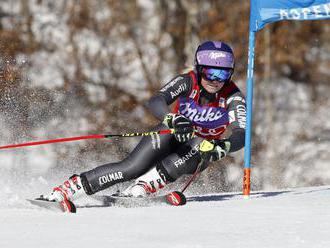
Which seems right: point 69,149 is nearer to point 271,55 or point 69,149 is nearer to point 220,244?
point 271,55

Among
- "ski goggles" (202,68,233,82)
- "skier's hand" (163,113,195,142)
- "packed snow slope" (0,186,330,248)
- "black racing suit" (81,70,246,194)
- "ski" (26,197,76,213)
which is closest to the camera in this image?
"packed snow slope" (0,186,330,248)

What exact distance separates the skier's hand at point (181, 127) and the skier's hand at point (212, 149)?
4.5 inches

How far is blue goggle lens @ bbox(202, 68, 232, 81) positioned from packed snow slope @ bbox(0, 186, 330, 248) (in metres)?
0.89

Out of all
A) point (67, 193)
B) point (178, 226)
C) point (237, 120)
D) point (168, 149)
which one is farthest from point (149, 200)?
point (178, 226)

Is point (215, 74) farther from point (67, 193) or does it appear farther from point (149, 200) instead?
point (67, 193)

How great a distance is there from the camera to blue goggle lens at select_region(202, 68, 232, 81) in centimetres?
691

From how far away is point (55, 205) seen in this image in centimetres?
638

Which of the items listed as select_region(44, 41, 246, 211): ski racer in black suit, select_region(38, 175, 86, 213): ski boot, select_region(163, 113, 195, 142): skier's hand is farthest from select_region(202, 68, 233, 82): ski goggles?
select_region(38, 175, 86, 213): ski boot

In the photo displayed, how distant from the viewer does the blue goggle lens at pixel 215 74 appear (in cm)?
691

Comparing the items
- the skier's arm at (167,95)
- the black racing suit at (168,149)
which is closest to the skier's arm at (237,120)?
the black racing suit at (168,149)

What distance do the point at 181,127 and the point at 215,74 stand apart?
534 millimetres

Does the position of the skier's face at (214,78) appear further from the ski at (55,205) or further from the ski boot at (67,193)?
the ski at (55,205)

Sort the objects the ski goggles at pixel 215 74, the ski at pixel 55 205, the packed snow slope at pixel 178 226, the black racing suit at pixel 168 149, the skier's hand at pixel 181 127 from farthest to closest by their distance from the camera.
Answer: the ski goggles at pixel 215 74
the black racing suit at pixel 168 149
the skier's hand at pixel 181 127
the ski at pixel 55 205
the packed snow slope at pixel 178 226

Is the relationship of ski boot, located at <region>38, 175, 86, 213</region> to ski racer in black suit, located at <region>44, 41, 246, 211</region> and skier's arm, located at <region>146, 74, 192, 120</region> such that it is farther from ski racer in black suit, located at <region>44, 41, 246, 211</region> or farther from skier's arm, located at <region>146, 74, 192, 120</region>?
skier's arm, located at <region>146, 74, 192, 120</region>
